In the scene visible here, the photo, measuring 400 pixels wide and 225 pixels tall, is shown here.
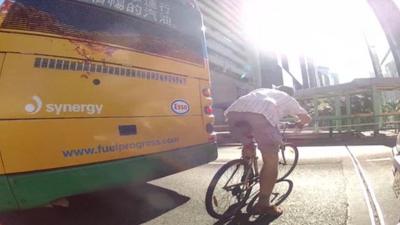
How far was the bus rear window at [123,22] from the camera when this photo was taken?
4387 millimetres

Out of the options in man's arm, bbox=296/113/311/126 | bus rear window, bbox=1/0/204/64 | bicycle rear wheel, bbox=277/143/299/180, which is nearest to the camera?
bus rear window, bbox=1/0/204/64

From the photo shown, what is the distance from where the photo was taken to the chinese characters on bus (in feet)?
17.0

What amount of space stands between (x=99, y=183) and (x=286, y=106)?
226cm

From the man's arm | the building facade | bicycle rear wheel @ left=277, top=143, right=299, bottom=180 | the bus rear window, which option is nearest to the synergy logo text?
the bus rear window

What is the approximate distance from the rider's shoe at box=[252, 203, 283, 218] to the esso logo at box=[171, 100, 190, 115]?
65.2 inches

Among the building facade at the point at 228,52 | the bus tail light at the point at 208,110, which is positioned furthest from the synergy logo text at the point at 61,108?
the building facade at the point at 228,52

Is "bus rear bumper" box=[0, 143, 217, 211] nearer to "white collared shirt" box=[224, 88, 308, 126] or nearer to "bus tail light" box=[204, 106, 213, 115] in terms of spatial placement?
"bus tail light" box=[204, 106, 213, 115]

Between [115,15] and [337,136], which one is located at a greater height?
[115,15]

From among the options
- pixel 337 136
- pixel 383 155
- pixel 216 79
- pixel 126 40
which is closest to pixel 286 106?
pixel 126 40

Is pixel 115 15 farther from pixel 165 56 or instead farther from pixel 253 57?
pixel 253 57

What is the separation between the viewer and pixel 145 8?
220 inches

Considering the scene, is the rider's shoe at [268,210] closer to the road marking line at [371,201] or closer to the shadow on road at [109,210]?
the road marking line at [371,201]

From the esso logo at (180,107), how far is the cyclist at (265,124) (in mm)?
916

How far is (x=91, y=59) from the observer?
4.79m
